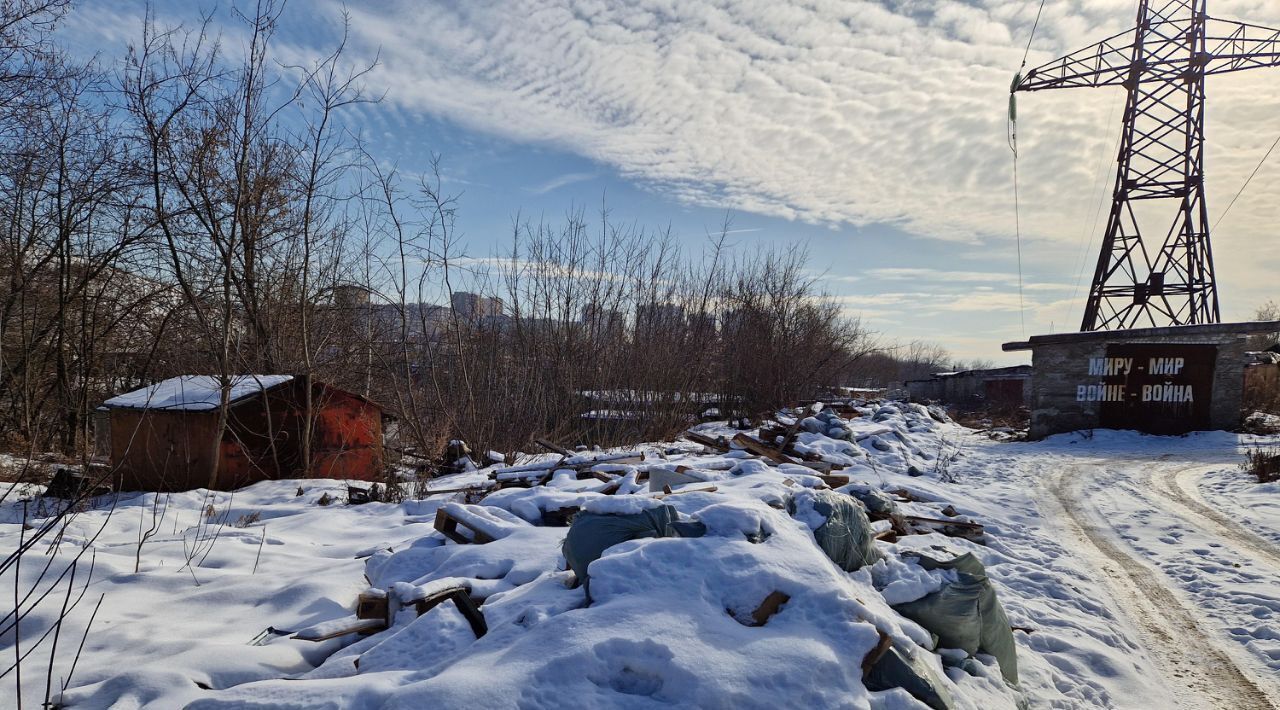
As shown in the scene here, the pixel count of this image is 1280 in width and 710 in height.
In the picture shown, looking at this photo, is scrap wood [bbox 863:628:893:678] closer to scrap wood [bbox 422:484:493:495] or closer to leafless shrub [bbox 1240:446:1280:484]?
scrap wood [bbox 422:484:493:495]

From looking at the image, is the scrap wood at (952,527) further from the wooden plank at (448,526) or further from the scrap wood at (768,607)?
the wooden plank at (448,526)

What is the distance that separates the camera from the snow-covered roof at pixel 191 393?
7.11m

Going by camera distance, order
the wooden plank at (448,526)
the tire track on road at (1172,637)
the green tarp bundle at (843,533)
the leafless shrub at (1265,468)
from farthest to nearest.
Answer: the leafless shrub at (1265,468) → the wooden plank at (448,526) → the green tarp bundle at (843,533) → the tire track on road at (1172,637)

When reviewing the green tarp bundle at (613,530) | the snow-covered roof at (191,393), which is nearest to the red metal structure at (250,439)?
the snow-covered roof at (191,393)

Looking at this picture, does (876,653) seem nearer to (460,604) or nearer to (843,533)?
(843,533)

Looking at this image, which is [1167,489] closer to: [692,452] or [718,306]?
[692,452]

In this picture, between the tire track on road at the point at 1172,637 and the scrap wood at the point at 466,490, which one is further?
the scrap wood at the point at 466,490

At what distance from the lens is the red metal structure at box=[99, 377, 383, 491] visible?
7.12 meters

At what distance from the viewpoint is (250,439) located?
7625mm

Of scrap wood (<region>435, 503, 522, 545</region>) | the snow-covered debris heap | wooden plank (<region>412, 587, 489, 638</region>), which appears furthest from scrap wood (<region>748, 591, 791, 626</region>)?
scrap wood (<region>435, 503, 522, 545</region>)

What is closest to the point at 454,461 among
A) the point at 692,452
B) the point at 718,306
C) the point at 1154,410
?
the point at 692,452

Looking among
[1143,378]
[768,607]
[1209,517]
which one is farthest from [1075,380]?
[768,607]

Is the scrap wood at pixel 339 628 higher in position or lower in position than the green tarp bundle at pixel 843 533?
lower

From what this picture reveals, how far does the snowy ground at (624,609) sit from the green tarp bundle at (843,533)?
101 millimetres
